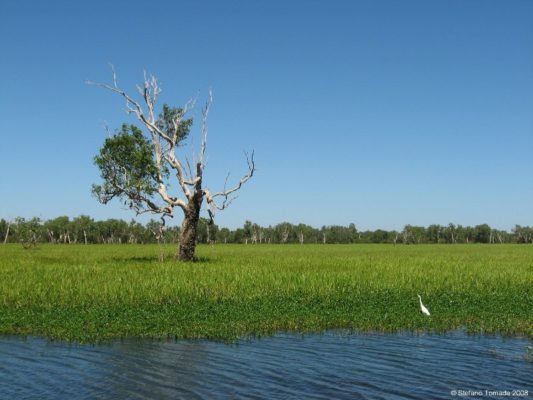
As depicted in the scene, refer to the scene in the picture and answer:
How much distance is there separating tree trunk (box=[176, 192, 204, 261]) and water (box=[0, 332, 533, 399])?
23457 millimetres

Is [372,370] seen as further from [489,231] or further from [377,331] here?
[489,231]

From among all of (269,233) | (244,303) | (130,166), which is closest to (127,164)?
(130,166)

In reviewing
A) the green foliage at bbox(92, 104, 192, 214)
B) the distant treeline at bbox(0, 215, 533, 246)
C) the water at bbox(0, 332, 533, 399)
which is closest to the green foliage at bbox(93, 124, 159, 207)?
the green foliage at bbox(92, 104, 192, 214)

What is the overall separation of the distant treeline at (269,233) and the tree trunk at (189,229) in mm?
115352

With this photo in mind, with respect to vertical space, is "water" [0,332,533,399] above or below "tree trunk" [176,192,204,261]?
below

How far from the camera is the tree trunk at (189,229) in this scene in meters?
36.8

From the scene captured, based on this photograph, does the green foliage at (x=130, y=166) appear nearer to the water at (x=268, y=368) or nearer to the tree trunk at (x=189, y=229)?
the tree trunk at (x=189, y=229)

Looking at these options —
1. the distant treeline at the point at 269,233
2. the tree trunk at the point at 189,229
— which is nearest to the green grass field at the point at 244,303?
the tree trunk at the point at 189,229

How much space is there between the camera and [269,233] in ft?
593

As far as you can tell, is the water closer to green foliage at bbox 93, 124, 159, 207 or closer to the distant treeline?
green foliage at bbox 93, 124, 159, 207

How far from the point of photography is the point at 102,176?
1531 inches

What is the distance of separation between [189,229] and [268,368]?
26754 mm

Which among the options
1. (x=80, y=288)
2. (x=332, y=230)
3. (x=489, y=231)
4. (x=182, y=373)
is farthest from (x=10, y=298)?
(x=489, y=231)

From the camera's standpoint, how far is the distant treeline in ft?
502
